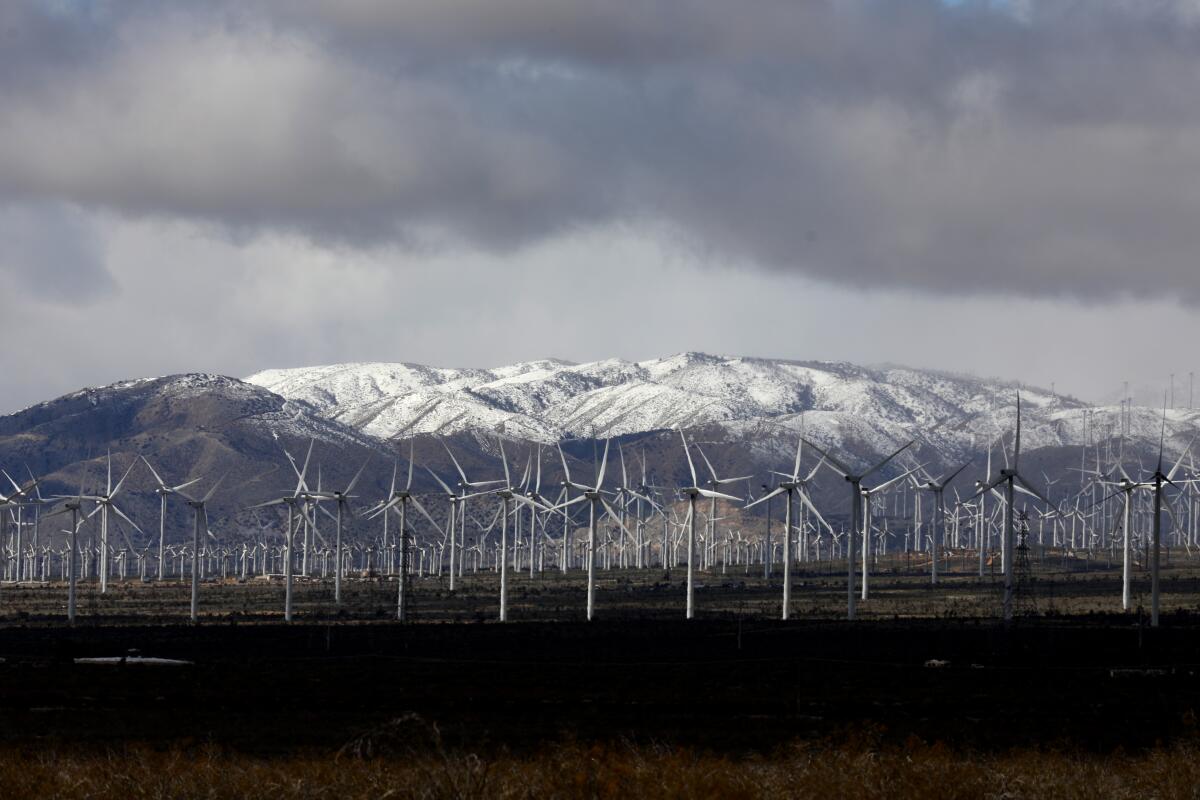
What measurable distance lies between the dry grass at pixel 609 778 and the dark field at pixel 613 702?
0.40ft

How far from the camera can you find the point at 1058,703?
65125 millimetres

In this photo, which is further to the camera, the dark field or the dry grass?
the dark field

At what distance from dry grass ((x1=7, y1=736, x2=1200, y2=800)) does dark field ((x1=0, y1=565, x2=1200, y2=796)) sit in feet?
0.40

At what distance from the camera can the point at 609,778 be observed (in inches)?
1234

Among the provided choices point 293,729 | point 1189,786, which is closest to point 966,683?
point 293,729

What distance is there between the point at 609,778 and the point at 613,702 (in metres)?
33.8

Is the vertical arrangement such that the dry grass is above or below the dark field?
above

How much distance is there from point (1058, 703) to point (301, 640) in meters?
60.3

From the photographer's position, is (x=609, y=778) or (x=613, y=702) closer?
(x=609, y=778)

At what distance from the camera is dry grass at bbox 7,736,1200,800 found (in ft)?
97.2

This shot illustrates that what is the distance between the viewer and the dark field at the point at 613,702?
3459cm

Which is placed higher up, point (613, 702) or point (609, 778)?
point (609, 778)

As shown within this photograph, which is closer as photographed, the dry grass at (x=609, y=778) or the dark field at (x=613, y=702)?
the dry grass at (x=609, y=778)

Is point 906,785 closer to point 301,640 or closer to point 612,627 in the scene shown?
point 301,640
